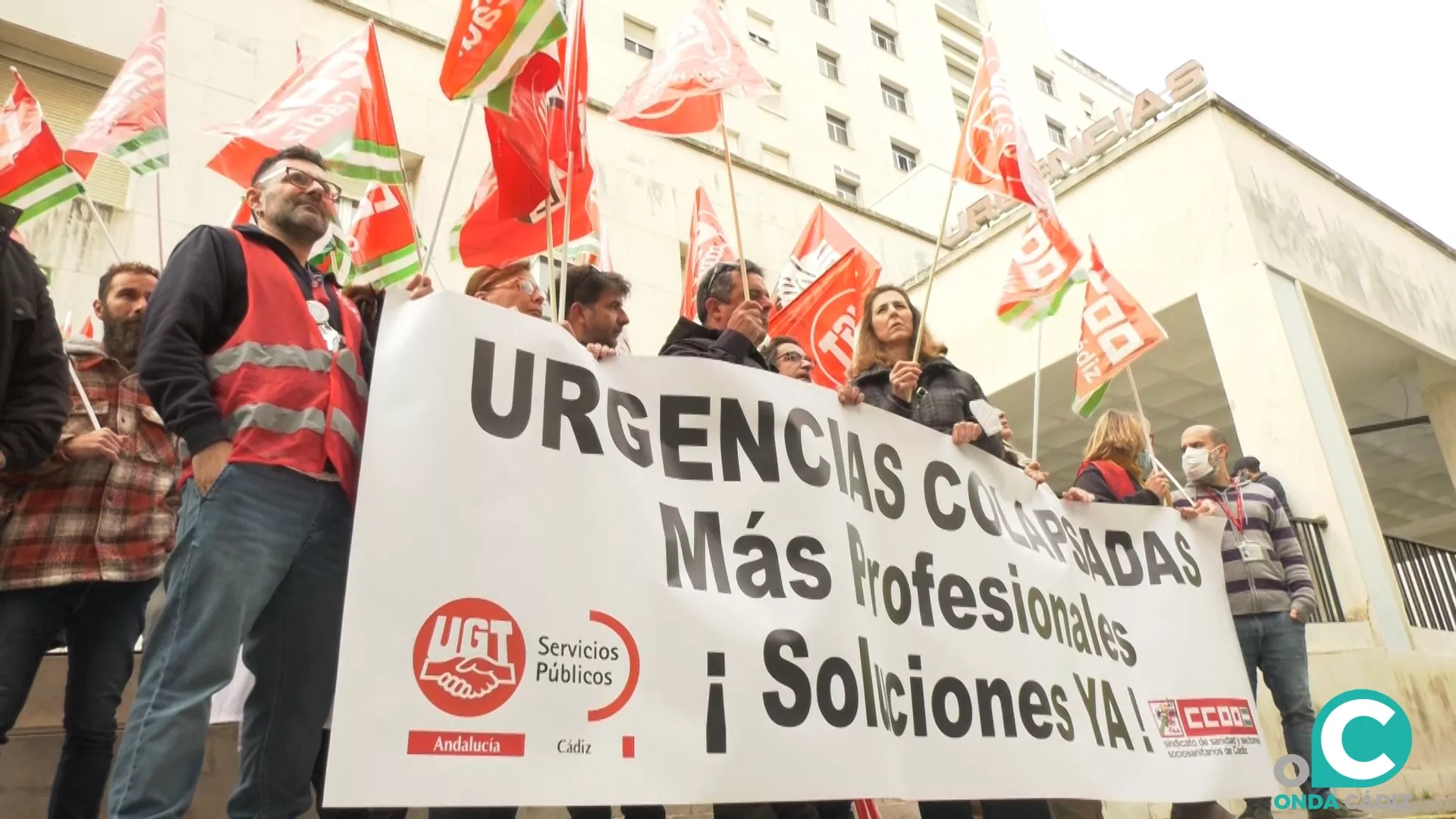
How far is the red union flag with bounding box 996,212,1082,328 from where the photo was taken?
5.46 m

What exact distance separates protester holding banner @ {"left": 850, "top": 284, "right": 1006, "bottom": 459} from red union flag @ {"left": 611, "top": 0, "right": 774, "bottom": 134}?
1.05 meters

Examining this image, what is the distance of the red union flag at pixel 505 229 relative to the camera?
4.06 m

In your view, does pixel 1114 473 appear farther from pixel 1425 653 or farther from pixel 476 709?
pixel 1425 653

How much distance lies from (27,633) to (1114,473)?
13.7ft

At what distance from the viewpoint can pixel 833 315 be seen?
240 inches

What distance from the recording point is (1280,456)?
8258 millimetres

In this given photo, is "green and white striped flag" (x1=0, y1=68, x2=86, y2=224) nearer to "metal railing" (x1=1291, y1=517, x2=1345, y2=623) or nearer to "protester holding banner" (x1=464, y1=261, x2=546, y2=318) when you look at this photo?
"protester holding banner" (x1=464, y1=261, x2=546, y2=318)

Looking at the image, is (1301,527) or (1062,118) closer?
(1301,527)

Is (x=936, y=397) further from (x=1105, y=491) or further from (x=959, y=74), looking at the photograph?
(x=959, y=74)

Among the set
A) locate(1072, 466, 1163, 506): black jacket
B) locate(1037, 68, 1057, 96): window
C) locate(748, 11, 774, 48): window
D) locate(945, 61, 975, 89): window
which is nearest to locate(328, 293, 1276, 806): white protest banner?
locate(1072, 466, 1163, 506): black jacket

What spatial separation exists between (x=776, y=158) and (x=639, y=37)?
3146 mm

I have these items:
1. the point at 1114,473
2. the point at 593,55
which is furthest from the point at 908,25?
the point at 1114,473

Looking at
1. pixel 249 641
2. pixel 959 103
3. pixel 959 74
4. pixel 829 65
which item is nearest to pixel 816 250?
pixel 249 641

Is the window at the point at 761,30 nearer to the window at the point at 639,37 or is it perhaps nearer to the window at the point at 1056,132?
the window at the point at 639,37
